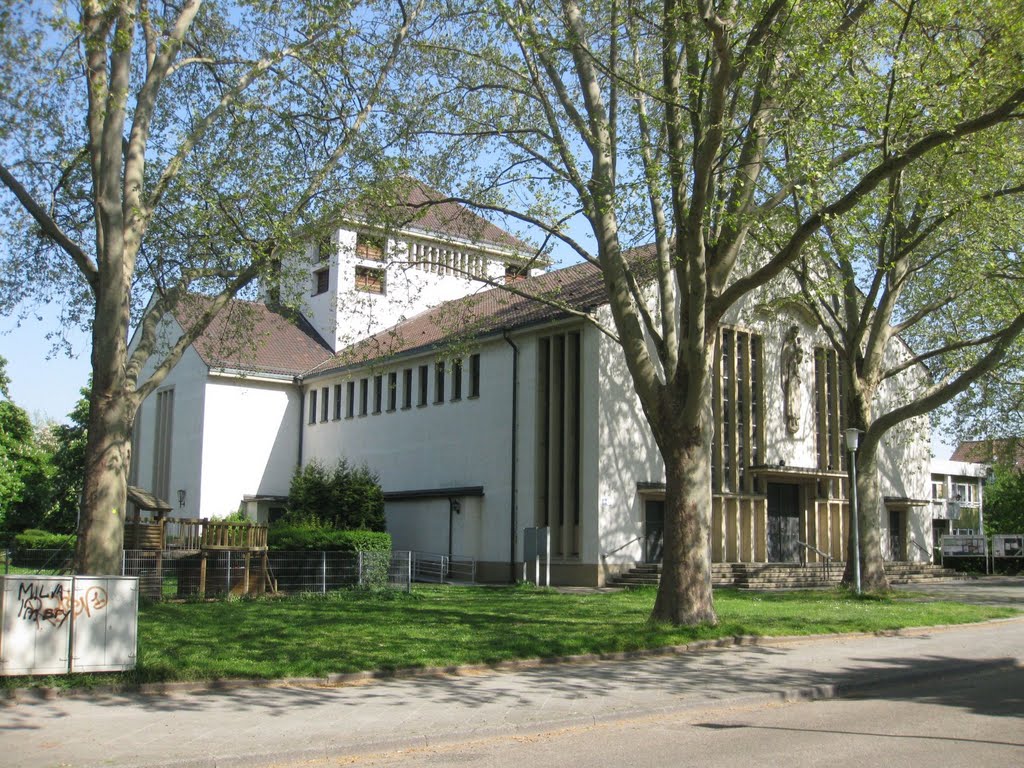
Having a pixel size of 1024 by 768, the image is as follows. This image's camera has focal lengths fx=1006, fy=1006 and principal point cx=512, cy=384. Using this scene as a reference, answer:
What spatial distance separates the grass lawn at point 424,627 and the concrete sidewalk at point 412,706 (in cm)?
57

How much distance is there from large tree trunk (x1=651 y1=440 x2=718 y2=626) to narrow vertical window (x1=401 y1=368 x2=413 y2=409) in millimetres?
20541

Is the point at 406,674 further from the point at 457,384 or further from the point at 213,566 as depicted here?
the point at 457,384

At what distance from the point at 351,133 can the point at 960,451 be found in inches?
3381

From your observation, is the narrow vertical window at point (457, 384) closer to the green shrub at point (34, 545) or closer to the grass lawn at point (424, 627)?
the grass lawn at point (424, 627)

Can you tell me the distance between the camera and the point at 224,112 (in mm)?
16906

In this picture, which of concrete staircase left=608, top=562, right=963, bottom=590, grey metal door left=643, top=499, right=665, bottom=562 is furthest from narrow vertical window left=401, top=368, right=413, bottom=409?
concrete staircase left=608, top=562, right=963, bottom=590

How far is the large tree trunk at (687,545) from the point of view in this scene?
603 inches

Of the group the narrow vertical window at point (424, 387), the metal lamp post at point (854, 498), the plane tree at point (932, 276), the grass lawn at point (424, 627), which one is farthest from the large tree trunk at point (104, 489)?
the narrow vertical window at point (424, 387)

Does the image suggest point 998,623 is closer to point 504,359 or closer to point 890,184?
point 890,184

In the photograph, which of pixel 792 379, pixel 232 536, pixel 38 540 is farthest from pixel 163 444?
pixel 792 379

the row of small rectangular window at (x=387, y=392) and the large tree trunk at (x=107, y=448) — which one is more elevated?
the row of small rectangular window at (x=387, y=392)

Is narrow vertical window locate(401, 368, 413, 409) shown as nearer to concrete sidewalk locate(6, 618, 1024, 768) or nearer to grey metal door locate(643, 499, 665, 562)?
grey metal door locate(643, 499, 665, 562)

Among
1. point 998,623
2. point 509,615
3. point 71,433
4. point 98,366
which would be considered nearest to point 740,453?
point 998,623

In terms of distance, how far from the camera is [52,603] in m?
10.5
